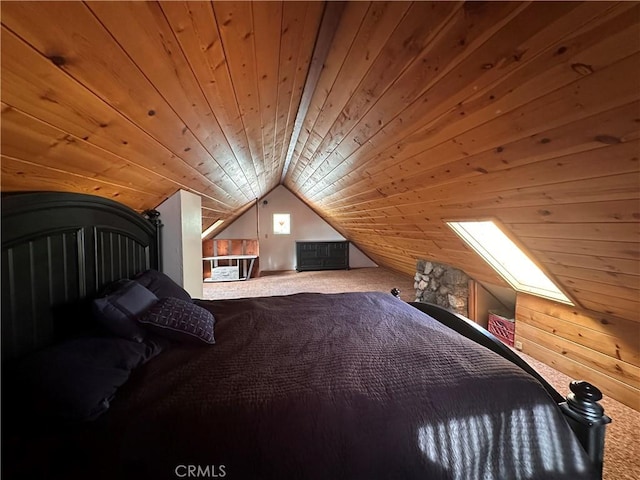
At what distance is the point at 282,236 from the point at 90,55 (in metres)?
6.82

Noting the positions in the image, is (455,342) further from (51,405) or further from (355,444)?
(51,405)

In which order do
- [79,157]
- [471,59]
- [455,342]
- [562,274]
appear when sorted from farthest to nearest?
[562,274], [455,342], [79,157], [471,59]

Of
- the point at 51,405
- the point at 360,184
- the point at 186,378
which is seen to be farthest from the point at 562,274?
the point at 51,405

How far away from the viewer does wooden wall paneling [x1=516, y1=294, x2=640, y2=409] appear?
2004mm

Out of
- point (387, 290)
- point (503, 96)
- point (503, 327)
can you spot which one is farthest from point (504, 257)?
point (387, 290)

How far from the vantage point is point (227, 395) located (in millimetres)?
992

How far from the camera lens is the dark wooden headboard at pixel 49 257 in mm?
1075

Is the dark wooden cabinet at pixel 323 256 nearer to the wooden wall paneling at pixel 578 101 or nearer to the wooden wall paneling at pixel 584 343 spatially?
the wooden wall paneling at pixel 584 343

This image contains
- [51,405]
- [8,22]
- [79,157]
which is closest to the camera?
[8,22]

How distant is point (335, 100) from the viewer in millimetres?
1690

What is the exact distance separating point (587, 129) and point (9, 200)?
7.27ft

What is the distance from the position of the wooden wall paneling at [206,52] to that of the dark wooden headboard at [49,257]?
34.2 inches

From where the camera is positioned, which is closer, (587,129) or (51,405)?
(51,405)

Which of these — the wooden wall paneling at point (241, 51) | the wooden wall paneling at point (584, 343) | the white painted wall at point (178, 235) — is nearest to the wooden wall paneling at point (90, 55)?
the wooden wall paneling at point (241, 51)
